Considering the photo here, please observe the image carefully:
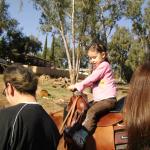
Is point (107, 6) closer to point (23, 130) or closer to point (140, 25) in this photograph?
point (140, 25)

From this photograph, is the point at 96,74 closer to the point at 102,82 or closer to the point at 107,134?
the point at 102,82

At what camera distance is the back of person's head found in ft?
12.4

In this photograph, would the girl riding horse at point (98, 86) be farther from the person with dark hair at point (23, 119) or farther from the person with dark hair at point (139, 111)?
the person with dark hair at point (139, 111)

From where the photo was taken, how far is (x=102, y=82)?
21.7ft

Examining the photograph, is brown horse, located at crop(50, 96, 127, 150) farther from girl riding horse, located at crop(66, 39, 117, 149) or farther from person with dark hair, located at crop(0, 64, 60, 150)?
person with dark hair, located at crop(0, 64, 60, 150)

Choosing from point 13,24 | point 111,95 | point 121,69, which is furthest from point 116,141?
point 121,69

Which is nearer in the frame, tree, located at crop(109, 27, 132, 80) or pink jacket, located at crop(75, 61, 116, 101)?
pink jacket, located at crop(75, 61, 116, 101)

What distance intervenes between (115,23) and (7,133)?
39869mm

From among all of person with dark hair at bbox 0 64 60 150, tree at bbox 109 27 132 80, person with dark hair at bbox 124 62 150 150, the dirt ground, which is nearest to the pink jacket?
the dirt ground

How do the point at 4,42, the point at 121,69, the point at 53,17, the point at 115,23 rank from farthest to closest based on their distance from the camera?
1. the point at 121,69
2. the point at 4,42
3. the point at 115,23
4. the point at 53,17

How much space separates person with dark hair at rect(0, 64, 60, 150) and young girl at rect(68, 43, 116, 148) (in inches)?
94.4

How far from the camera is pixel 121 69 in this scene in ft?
252

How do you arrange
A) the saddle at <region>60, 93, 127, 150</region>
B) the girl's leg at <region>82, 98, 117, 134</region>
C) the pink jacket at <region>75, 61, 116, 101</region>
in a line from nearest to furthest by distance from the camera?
the girl's leg at <region>82, 98, 117, 134</region> < the saddle at <region>60, 93, 127, 150</region> < the pink jacket at <region>75, 61, 116, 101</region>

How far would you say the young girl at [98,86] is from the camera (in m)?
6.32
